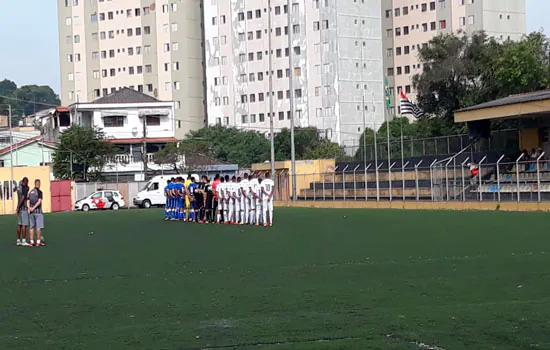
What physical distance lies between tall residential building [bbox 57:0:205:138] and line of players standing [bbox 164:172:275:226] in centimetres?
8130

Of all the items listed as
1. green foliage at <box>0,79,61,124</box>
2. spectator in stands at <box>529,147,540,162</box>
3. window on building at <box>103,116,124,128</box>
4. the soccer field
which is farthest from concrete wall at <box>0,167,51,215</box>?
green foliage at <box>0,79,61,124</box>

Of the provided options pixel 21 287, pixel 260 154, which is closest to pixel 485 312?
pixel 21 287

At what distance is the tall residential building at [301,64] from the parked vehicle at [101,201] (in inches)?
1814

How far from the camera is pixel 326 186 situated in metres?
50.7

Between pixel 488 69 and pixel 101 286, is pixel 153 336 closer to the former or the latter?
pixel 101 286

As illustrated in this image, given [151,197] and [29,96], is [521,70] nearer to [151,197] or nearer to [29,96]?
[151,197]

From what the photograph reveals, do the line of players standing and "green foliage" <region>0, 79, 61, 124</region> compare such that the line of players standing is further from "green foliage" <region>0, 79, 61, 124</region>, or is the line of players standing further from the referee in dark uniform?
"green foliage" <region>0, 79, 61, 124</region>

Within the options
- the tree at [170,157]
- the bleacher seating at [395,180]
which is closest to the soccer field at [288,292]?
the bleacher seating at [395,180]

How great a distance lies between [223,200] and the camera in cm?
3419

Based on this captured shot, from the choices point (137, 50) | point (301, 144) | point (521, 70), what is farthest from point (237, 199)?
point (137, 50)

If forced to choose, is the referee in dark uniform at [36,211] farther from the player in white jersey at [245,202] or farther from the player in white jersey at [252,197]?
the player in white jersey at [245,202]

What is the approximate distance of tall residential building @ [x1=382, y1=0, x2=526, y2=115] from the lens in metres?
110

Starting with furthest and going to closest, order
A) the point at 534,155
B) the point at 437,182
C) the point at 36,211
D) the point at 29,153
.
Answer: the point at 29,153 → the point at 437,182 → the point at 534,155 → the point at 36,211

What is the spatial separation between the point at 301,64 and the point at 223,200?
77713 millimetres
